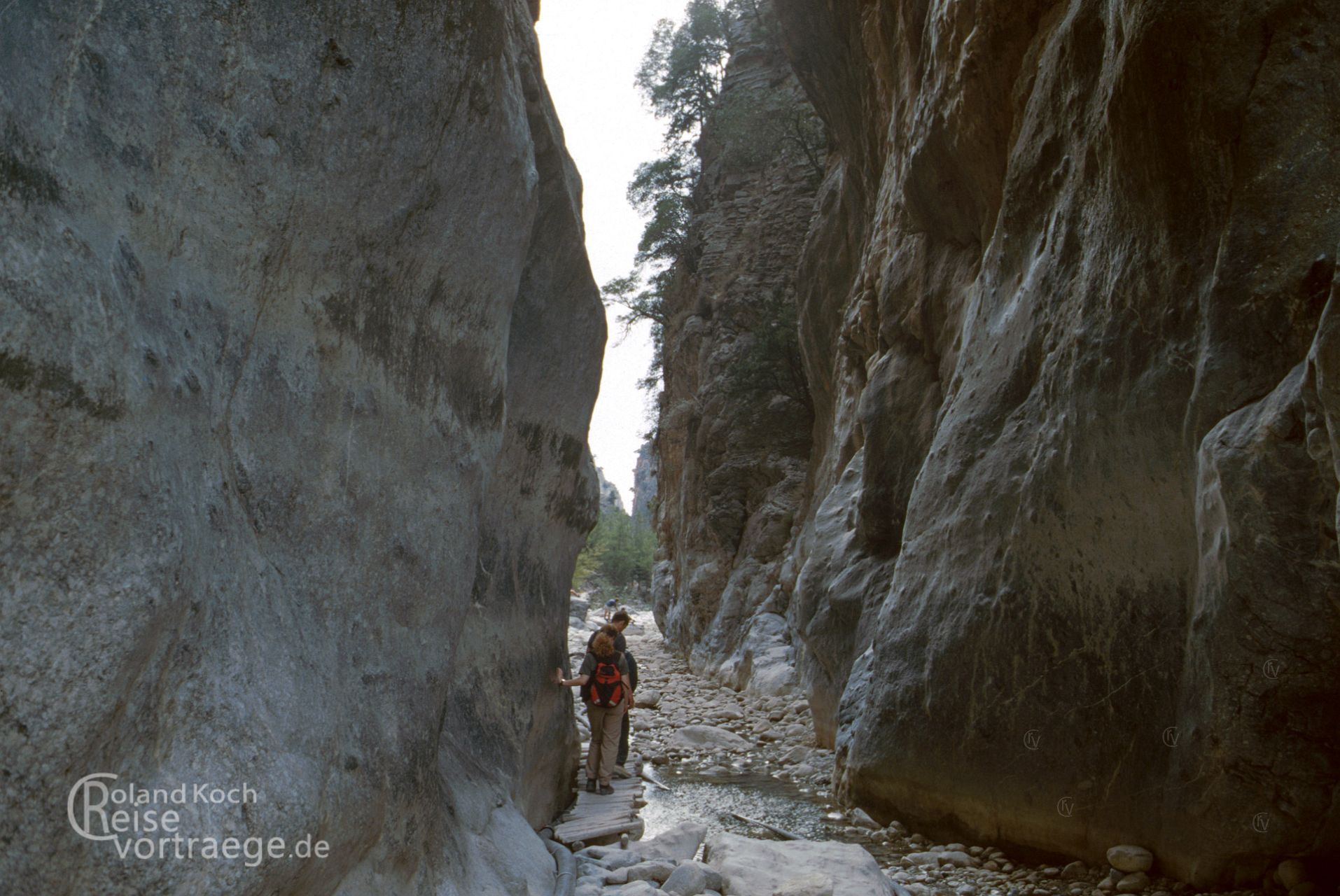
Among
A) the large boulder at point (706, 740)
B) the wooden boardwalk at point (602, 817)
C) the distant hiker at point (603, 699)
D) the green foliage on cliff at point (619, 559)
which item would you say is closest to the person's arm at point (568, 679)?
the distant hiker at point (603, 699)

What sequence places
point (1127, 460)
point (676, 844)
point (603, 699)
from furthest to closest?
1. point (603, 699)
2. point (676, 844)
3. point (1127, 460)

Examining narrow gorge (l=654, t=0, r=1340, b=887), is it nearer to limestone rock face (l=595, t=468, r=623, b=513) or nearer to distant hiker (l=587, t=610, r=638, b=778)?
distant hiker (l=587, t=610, r=638, b=778)

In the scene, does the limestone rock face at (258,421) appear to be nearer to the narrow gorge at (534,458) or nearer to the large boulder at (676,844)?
the narrow gorge at (534,458)

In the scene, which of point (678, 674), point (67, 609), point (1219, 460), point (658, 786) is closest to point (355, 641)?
point (67, 609)

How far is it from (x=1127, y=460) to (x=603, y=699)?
4.60 meters

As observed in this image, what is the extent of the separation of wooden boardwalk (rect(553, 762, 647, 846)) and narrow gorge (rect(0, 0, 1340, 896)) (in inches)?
11.8

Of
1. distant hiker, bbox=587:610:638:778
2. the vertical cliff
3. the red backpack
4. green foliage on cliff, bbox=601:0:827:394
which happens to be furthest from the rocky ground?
green foliage on cliff, bbox=601:0:827:394

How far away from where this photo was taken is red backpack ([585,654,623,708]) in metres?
8.15

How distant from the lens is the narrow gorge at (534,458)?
239cm

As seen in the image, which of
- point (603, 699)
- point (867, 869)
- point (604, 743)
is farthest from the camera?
point (604, 743)

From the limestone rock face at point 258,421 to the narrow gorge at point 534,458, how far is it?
0.05 feet

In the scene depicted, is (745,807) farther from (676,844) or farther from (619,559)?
(619,559)

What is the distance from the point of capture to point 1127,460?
5832mm

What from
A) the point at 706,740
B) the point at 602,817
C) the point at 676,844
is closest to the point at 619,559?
the point at 706,740
